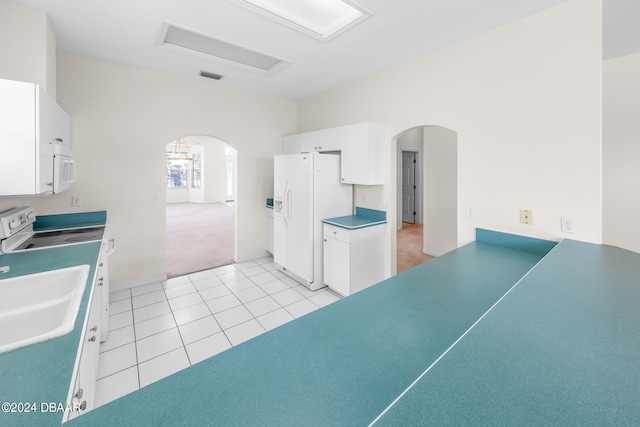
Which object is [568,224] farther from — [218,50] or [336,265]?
[218,50]

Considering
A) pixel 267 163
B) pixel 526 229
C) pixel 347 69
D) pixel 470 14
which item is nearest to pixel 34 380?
pixel 526 229

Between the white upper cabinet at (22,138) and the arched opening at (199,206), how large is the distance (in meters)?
2.53

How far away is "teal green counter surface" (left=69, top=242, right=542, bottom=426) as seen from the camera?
25.5 inches

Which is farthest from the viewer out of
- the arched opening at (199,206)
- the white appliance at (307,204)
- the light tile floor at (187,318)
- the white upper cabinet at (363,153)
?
the arched opening at (199,206)

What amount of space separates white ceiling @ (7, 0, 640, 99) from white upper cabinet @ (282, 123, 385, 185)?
776 millimetres

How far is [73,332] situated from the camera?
1.02 meters

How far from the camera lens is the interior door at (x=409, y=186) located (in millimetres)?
7707

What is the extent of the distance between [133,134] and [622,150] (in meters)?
5.74

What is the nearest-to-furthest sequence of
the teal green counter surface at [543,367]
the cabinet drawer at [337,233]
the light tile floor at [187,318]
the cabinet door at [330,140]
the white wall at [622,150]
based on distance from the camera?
1. the teal green counter surface at [543,367]
2. the light tile floor at [187,318]
3. the white wall at [622,150]
4. the cabinet drawer at [337,233]
5. the cabinet door at [330,140]

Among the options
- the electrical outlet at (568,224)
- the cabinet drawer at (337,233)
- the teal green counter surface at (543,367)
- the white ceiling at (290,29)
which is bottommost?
the teal green counter surface at (543,367)

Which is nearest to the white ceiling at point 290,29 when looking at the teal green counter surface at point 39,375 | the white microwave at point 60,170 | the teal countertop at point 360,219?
the white microwave at point 60,170

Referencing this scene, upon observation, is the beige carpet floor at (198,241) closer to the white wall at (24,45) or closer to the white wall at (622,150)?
the white wall at (24,45)

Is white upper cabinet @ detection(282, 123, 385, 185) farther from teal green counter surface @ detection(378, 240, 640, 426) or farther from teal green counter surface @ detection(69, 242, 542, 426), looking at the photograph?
teal green counter surface @ detection(378, 240, 640, 426)

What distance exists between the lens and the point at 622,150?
114 inches
